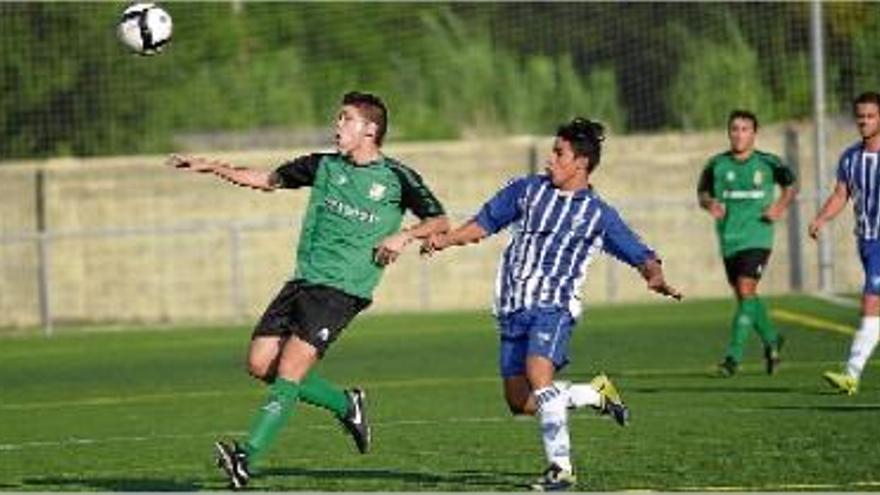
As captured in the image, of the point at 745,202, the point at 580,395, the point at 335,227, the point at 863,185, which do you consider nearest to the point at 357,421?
the point at 335,227

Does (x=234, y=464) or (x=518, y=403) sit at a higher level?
(x=518, y=403)

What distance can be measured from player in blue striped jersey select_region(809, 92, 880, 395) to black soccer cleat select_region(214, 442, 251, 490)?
21.9 feet

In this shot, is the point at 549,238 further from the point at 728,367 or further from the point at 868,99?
the point at 728,367

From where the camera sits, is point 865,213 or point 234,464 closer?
point 234,464

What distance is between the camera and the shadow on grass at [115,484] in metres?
14.1

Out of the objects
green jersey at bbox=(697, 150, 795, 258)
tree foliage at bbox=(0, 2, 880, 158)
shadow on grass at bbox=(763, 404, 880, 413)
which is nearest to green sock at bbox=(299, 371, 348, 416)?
shadow on grass at bbox=(763, 404, 880, 413)

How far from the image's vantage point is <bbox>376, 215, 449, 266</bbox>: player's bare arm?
1394 cm

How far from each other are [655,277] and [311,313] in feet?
6.47

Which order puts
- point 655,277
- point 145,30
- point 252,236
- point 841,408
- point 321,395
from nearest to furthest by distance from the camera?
1. point 655,277
2. point 321,395
3. point 145,30
4. point 841,408
5. point 252,236

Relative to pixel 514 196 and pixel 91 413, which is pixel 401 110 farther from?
pixel 514 196

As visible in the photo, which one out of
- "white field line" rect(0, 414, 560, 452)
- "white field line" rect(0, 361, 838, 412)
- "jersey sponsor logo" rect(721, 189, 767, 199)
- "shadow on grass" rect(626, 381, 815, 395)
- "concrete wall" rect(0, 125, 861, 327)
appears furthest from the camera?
"concrete wall" rect(0, 125, 861, 327)

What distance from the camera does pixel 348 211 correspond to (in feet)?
47.6

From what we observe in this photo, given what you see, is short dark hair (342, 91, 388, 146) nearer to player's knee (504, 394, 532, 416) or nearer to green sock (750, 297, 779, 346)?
player's knee (504, 394, 532, 416)

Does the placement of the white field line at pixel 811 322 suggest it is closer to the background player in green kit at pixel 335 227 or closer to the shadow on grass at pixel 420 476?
the shadow on grass at pixel 420 476
